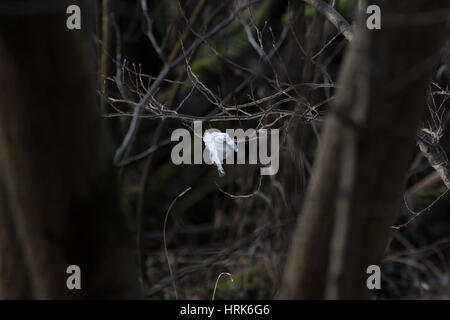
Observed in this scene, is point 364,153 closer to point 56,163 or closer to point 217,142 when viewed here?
point 56,163

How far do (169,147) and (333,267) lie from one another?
3511 mm

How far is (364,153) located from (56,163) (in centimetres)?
76

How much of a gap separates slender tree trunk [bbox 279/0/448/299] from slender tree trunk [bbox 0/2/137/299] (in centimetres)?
51

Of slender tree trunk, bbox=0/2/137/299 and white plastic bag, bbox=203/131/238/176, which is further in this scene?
white plastic bag, bbox=203/131/238/176

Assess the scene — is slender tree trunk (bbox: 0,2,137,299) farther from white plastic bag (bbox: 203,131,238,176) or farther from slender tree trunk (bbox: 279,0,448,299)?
white plastic bag (bbox: 203,131,238,176)

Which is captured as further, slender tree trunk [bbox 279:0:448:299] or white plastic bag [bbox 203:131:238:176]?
white plastic bag [bbox 203:131:238:176]

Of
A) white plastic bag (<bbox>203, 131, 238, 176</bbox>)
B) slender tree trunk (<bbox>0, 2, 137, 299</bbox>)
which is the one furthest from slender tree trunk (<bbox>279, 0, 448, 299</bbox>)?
white plastic bag (<bbox>203, 131, 238, 176</bbox>)

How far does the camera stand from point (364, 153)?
1139 millimetres

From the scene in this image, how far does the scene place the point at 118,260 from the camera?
1.31m

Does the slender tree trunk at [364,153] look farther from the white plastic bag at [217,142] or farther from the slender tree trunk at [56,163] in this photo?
the white plastic bag at [217,142]

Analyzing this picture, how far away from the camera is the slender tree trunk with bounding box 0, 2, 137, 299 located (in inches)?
46.4

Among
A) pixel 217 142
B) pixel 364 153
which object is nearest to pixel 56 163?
pixel 364 153

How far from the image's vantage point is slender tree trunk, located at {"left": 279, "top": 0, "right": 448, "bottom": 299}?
1.12 meters

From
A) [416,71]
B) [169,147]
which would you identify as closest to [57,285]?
[416,71]
